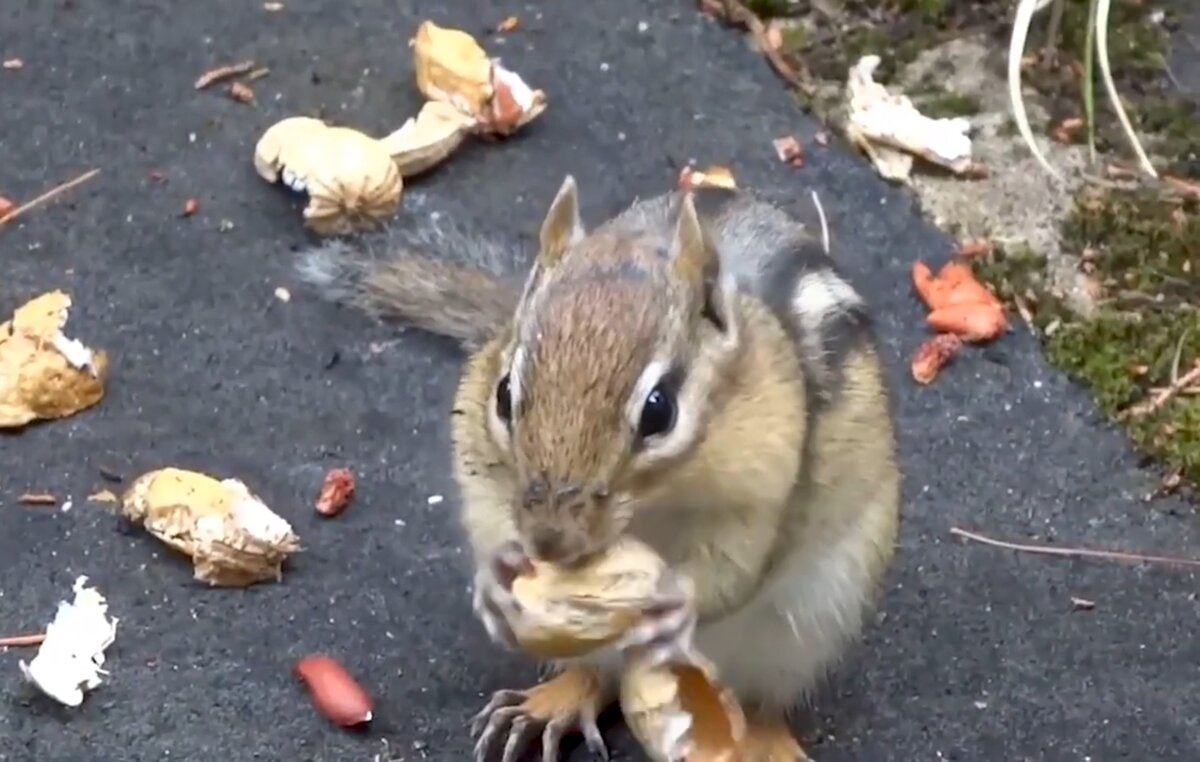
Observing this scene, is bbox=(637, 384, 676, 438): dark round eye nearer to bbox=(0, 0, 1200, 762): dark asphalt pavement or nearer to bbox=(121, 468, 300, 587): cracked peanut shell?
bbox=(0, 0, 1200, 762): dark asphalt pavement

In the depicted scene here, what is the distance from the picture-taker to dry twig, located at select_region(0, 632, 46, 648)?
1736 mm

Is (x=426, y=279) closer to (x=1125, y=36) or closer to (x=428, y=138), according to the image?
(x=428, y=138)

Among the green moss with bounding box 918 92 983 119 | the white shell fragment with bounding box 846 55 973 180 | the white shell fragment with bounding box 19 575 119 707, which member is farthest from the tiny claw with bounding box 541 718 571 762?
the green moss with bounding box 918 92 983 119

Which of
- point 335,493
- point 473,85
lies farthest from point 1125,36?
point 335,493

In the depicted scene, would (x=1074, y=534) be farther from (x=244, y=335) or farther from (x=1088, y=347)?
(x=244, y=335)

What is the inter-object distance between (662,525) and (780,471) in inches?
3.8

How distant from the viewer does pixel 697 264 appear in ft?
4.47

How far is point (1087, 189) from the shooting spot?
2365 mm

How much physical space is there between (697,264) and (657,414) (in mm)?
143

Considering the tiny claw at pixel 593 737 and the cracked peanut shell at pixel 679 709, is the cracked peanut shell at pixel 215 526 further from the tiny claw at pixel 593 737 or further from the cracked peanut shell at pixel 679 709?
the cracked peanut shell at pixel 679 709

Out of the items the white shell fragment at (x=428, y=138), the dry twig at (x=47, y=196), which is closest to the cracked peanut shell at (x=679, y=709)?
the white shell fragment at (x=428, y=138)

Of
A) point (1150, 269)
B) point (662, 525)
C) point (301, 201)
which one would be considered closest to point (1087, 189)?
point (1150, 269)

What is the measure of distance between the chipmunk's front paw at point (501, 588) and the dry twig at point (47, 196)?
3.63ft

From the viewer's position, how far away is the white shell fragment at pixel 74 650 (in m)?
1.68
